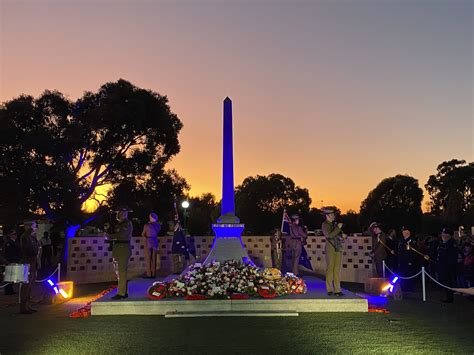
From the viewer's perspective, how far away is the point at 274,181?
56438mm

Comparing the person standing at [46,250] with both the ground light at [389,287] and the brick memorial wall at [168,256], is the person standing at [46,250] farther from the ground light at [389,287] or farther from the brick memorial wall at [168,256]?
the ground light at [389,287]

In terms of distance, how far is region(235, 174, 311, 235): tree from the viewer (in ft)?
178

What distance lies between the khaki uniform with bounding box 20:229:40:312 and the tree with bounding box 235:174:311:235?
143 ft

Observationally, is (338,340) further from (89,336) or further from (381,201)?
(381,201)

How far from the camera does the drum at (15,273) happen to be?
966 centimetres

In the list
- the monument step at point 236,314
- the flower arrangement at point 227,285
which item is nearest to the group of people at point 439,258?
the flower arrangement at point 227,285

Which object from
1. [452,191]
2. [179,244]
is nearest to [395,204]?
[452,191]

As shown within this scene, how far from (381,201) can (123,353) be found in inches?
2008

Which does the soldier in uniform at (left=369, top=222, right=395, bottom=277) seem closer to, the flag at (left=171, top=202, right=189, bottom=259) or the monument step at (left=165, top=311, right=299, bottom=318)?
the monument step at (left=165, top=311, right=299, bottom=318)

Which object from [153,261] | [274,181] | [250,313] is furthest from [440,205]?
[250,313]

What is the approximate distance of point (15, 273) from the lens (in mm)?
9727

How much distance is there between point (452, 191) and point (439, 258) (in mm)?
45469

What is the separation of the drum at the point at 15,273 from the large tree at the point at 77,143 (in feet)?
40.0

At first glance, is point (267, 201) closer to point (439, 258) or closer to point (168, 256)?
point (168, 256)
